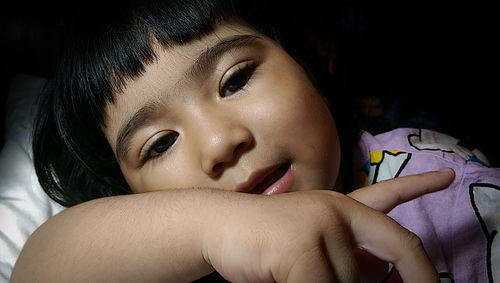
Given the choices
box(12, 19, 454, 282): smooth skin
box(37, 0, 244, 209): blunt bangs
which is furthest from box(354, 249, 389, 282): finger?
box(37, 0, 244, 209): blunt bangs

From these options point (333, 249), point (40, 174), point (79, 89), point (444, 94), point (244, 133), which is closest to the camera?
point (333, 249)

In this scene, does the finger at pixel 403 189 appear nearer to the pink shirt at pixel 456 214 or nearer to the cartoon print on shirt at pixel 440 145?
the pink shirt at pixel 456 214

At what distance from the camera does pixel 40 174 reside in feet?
3.33

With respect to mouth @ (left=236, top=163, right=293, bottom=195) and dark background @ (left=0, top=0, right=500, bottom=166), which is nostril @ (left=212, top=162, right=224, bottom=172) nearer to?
mouth @ (left=236, top=163, right=293, bottom=195)

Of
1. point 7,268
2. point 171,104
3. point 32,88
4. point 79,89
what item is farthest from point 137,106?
point 32,88

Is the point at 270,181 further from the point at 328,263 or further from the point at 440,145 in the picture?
the point at 440,145

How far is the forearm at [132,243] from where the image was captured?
0.50m

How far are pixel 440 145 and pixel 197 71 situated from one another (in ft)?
2.05

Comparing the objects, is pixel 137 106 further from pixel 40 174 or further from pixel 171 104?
pixel 40 174

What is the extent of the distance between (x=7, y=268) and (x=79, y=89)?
50 centimetres

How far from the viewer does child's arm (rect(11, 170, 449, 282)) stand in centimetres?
41

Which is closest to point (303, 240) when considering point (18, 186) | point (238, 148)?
point (238, 148)

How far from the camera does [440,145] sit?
2.83 ft

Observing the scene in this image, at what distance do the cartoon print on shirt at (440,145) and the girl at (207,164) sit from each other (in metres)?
0.30
